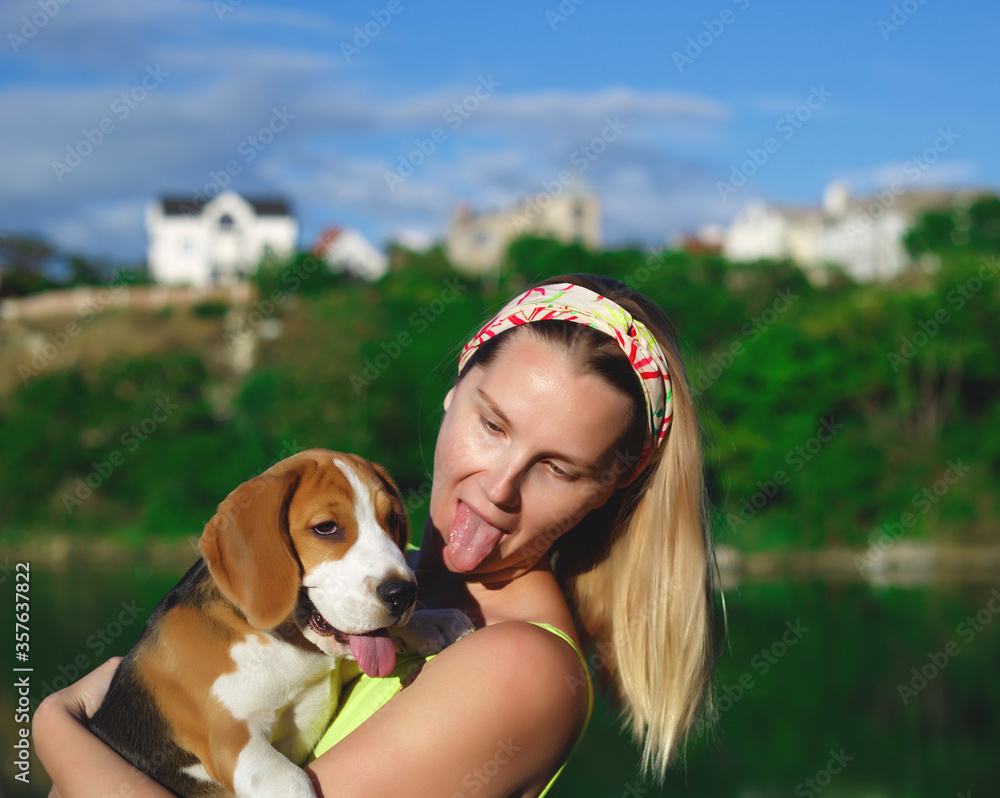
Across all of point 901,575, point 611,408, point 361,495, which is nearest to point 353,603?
point 361,495

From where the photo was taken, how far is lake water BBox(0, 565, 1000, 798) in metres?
15.8

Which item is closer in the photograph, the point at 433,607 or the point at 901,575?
the point at 433,607

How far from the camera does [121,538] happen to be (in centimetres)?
2941

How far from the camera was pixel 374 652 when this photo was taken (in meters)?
2.30

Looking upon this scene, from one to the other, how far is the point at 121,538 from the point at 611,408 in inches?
1167

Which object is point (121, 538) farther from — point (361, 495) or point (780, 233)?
point (780, 233)

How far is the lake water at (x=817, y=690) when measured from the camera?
52.0 feet
